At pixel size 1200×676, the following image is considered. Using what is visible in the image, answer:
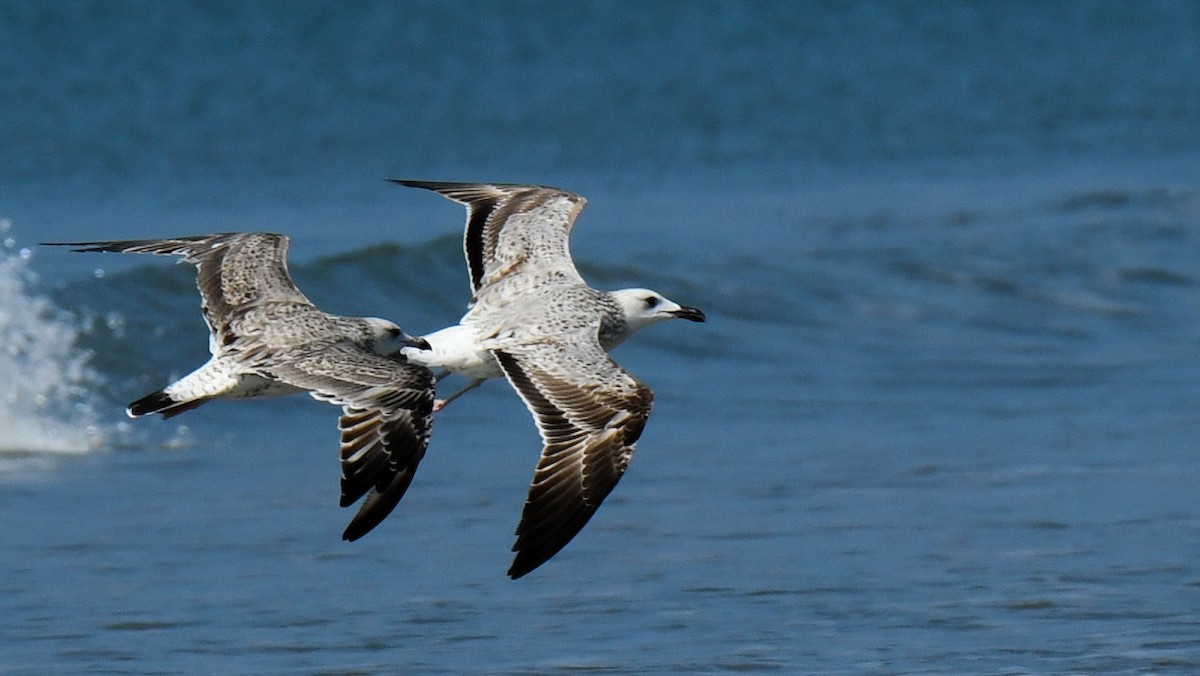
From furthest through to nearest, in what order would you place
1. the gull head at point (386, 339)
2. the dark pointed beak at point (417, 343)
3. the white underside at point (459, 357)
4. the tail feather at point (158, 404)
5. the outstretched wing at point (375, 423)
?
1. the gull head at point (386, 339)
2. the dark pointed beak at point (417, 343)
3. the white underside at point (459, 357)
4. the tail feather at point (158, 404)
5. the outstretched wing at point (375, 423)

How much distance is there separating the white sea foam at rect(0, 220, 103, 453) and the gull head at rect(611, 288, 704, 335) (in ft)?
13.8

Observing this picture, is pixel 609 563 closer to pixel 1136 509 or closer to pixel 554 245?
pixel 554 245

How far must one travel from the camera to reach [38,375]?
12828mm

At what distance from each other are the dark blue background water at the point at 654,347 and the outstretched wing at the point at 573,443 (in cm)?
113

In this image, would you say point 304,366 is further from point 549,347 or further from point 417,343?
point 549,347

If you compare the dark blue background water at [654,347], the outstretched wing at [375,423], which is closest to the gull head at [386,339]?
the outstretched wing at [375,423]

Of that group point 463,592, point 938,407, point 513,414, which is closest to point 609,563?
point 463,592

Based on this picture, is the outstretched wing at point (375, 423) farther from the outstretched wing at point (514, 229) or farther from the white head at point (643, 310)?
the outstretched wing at point (514, 229)

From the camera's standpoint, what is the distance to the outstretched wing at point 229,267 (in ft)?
27.4

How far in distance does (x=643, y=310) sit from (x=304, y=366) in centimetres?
141

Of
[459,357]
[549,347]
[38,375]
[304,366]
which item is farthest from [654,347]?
[304,366]

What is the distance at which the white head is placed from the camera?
8438 mm

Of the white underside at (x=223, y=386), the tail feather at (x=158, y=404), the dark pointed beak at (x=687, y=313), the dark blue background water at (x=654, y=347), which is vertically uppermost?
the dark pointed beak at (x=687, y=313)

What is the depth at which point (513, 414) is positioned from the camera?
1259cm
